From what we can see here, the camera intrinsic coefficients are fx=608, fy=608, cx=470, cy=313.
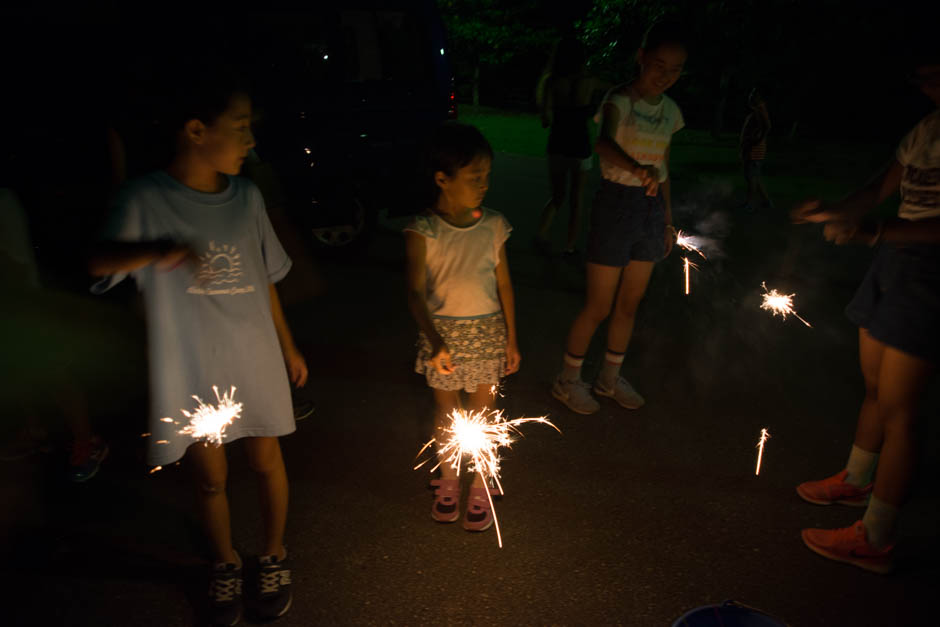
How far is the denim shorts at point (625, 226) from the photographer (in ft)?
11.9

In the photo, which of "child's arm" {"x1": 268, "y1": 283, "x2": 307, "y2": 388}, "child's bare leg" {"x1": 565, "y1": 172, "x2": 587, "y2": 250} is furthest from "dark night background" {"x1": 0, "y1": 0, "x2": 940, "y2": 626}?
"child's arm" {"x1": 268, "y1": 283, "x2": 307, "y2": 388}

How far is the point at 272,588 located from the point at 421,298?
138cm

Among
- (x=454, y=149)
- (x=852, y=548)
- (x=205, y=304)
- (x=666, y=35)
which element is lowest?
(x=852, y=548)

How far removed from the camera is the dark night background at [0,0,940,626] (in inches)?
103

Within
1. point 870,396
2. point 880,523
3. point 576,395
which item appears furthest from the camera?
point 576,395

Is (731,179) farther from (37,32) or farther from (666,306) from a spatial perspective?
(37,32)

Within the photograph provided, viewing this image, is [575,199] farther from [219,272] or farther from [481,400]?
[219,272]

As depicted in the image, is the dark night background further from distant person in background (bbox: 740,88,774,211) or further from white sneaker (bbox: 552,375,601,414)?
distant person in background (bbox: 740,88,774,211)

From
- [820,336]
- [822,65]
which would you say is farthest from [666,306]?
[822,65]

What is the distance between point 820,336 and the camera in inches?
207

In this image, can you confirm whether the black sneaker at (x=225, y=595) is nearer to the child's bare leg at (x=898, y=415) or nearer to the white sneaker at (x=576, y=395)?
the white sneaker at (x=576, y=395)

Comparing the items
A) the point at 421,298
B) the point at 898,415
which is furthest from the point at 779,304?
the point at 421,298

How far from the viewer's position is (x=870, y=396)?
9.50 feet

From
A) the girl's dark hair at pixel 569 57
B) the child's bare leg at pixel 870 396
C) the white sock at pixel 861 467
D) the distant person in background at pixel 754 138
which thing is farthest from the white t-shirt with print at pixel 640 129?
the distant person in background at pixel 754 138
